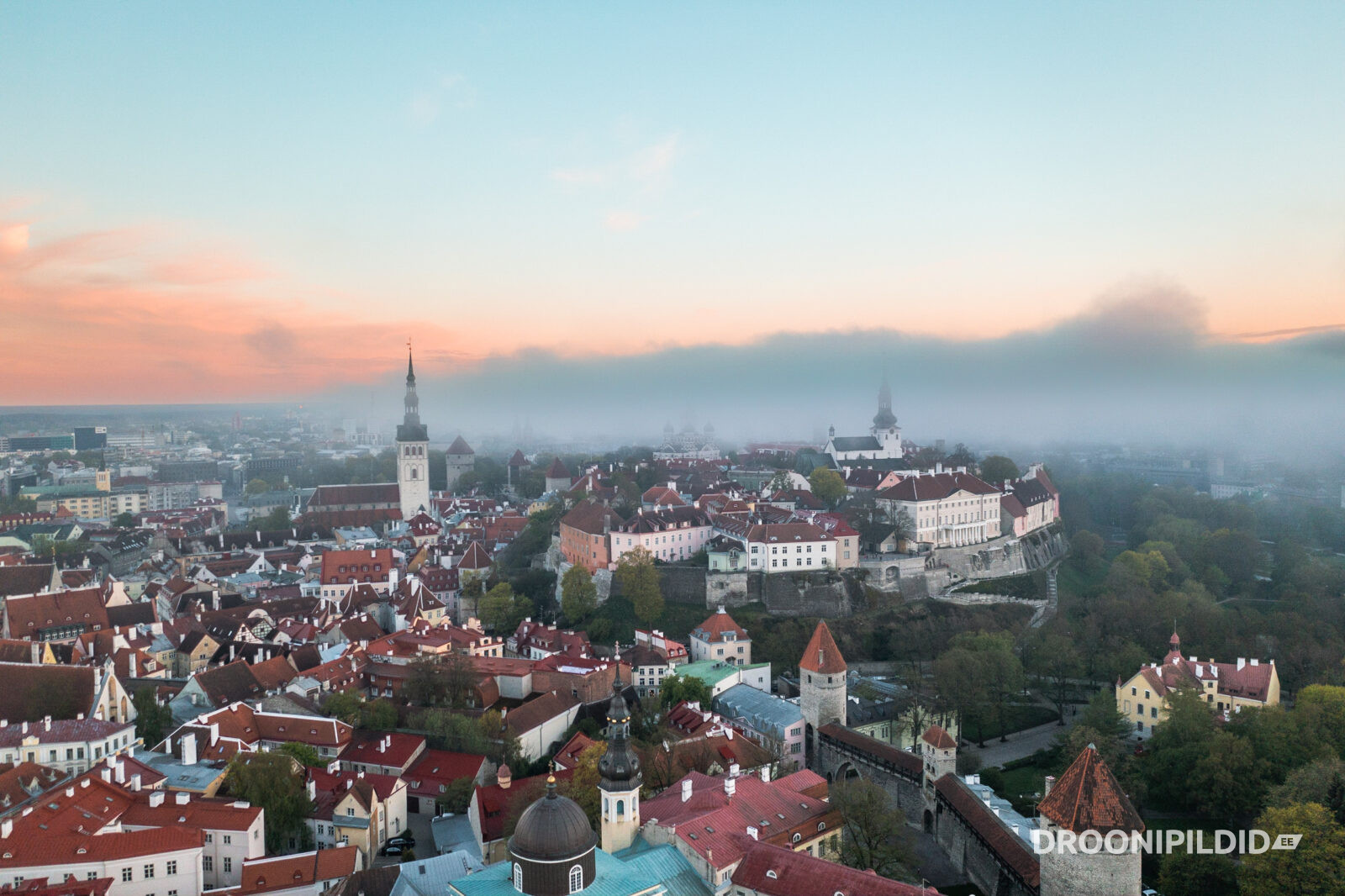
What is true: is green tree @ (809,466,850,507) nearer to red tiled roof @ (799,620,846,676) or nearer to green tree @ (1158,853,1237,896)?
red tiled roof @ (799,620,846,676)

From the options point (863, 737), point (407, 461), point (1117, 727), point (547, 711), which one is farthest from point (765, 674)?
point (407, 461)

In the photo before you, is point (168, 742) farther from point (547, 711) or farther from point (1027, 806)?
point (1027, 806)

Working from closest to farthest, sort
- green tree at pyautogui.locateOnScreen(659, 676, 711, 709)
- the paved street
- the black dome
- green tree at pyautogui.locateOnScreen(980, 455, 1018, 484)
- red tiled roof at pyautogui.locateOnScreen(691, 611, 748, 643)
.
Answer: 1. the black dome
2. the paved street
3. green tree at pyautogui.locateOnScreen(659, 676, 711, 709)
4. red tiled roof at pyautogui.locateOnScreen(691, 611, 748, 643)
5. green tree at pyautogui.locateOnScreen(980, 455, 1018, 484)

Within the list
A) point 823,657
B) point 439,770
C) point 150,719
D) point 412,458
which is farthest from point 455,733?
point 412,458

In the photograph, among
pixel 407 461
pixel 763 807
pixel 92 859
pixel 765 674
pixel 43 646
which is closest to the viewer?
pixel 92 859

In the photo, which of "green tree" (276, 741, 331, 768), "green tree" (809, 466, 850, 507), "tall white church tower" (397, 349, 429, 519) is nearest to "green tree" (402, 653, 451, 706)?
"green tree" (276, 741, 331, 768)

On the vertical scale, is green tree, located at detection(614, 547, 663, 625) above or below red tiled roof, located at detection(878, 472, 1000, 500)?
below
